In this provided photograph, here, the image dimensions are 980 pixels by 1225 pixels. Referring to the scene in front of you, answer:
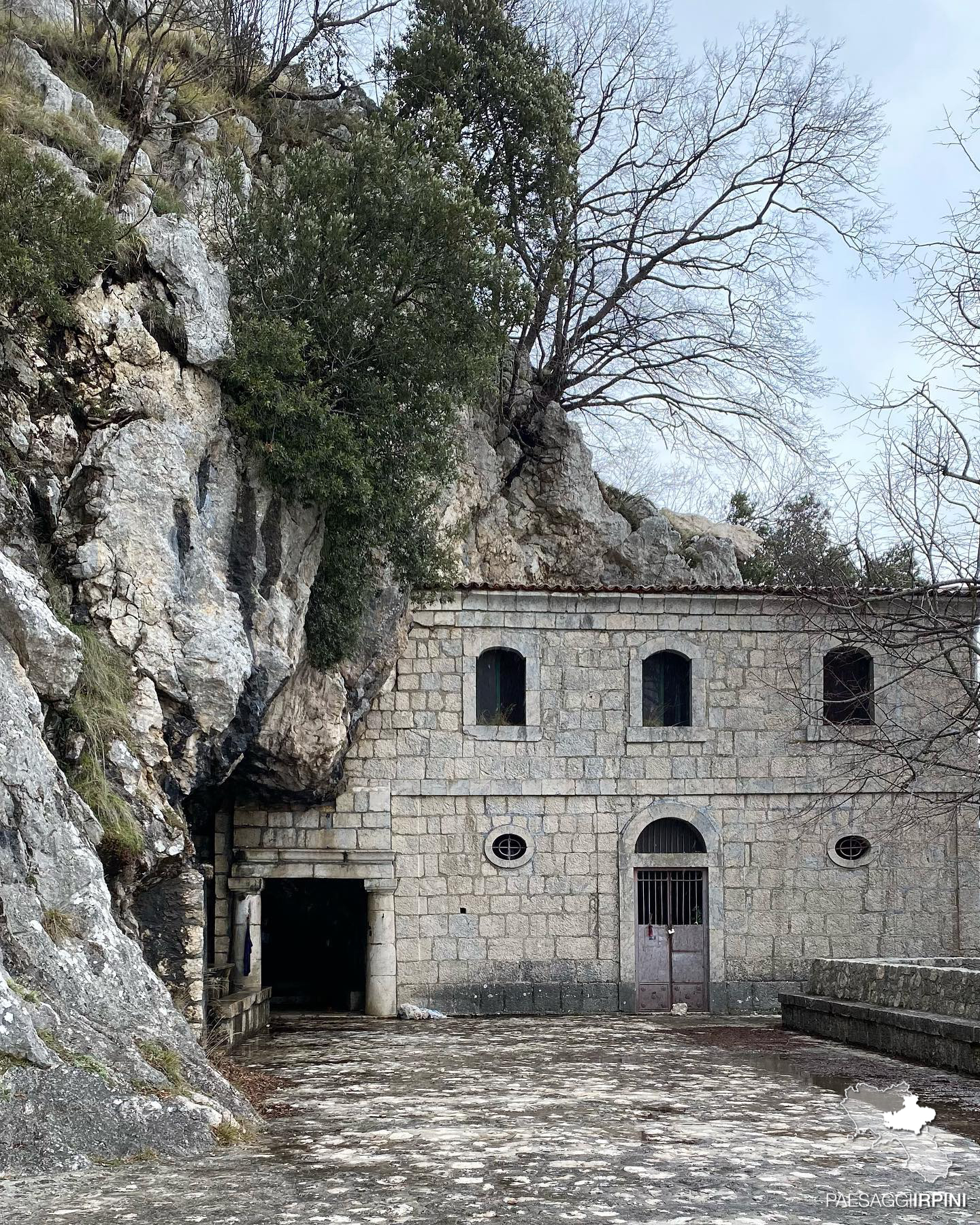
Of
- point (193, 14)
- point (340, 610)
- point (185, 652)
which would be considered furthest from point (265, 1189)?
point (193, 14)

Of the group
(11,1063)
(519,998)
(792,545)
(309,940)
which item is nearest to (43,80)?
(11,1063)

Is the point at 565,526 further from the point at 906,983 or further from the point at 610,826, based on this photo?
the point at 906,983

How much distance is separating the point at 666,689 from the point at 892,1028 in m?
6.48

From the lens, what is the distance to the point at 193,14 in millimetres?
18922

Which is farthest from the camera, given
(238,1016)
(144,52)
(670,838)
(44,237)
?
(670,838)

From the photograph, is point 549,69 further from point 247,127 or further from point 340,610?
point 340,610

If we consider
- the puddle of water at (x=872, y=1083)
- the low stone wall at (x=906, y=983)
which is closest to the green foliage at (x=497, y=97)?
the low stone wall at (x=906, y=983)

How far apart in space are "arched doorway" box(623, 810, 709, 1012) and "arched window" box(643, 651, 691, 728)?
1.48m

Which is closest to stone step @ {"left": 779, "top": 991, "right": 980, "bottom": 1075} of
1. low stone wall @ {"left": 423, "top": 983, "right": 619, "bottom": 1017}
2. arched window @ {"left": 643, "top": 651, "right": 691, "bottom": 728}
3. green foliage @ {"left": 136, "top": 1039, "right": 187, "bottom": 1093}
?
low stone wall @ {"left": 423, "top": 983, "right": 619, "bottom": 1017}

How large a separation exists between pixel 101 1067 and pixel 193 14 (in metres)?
16.3

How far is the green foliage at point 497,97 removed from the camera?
21719 millimetres

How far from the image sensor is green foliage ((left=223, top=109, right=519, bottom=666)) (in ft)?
44.1

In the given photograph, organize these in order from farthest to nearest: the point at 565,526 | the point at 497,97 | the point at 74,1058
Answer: the point at 565,526, the point at 497,97, the point at 74,1058

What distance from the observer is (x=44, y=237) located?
11.6m
